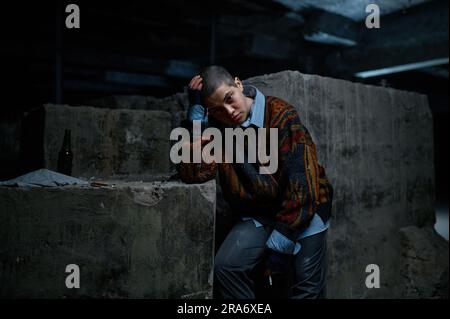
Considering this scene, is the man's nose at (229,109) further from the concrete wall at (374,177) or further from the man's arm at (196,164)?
the concrete wall at (374,177)

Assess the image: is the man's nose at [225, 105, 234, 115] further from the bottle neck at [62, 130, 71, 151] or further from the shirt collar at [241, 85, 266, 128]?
the bottle neck at [62, 130, 71, 151]

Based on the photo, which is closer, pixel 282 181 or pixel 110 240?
pixel 110 240

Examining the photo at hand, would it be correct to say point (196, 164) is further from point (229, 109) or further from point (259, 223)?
point (259, 223)

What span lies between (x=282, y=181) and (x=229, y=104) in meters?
0.58

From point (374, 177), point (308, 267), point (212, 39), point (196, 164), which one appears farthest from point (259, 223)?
point (212, 39)

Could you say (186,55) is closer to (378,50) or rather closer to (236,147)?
(378,50)

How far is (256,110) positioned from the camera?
7.51 feet

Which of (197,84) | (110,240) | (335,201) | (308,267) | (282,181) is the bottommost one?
(308,267)

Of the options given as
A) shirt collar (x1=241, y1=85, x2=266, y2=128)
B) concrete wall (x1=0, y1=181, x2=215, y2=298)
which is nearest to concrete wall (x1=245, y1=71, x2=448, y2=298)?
shirt collar (x1=241, y1=85, x2=266, y2=128)

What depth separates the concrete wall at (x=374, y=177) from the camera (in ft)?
10.1

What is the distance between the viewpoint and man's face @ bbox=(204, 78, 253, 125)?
2.18 m

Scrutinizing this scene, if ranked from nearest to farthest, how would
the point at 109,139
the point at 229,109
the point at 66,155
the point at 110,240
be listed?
the point at 110,240, the point at 229,109, the point at 66,155, the point at 109,139

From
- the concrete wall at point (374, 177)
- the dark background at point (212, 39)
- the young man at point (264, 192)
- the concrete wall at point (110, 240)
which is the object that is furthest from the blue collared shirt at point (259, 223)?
the dark background at point (212, 39)

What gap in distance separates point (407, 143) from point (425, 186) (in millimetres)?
594
